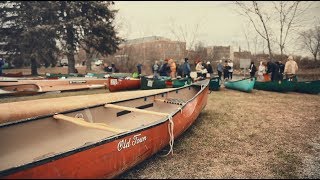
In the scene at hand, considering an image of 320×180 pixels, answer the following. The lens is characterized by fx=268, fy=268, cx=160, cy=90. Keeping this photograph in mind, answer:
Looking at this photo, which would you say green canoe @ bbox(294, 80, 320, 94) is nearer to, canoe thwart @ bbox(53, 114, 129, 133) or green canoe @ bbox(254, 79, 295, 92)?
green canoe @ bbox(254, 79, 295, 92)

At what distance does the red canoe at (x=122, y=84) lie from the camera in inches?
507

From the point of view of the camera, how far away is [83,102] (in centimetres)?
695

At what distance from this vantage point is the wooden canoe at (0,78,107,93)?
1209cm

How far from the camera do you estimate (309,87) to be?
46.2 ft

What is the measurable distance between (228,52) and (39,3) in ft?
115

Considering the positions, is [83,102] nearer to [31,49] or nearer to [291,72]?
[291,72]

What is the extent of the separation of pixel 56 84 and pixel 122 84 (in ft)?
10.5

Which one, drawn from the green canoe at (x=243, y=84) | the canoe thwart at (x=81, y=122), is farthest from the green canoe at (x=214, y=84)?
the canoe thwart at (x=81, y=122)

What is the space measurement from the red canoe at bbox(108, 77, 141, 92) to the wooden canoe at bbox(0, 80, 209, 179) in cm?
657

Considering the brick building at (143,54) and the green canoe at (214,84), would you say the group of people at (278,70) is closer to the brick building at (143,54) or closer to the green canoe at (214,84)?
the green canoe at (214,84)

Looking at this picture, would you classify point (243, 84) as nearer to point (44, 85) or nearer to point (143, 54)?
point (44, 85)

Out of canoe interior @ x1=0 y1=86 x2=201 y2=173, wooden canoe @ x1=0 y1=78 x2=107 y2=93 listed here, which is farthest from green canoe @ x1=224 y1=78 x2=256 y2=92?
canoe interior @ x1=0 y1=86 x2=201 y2=173

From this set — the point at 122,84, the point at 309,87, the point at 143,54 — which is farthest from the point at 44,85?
the point at 143,54

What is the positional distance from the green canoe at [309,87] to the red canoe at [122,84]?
858 centimetres
